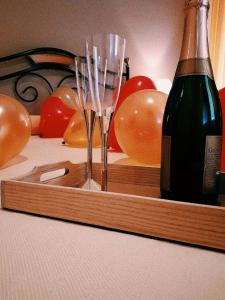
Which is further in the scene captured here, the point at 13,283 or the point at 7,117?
the point at 7,117

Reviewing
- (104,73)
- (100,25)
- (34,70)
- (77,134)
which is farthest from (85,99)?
(100,25)

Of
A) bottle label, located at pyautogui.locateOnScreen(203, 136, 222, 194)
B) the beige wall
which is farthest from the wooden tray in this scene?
the beige wall

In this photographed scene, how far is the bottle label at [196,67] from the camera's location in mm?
432

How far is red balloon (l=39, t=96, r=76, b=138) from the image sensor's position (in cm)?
165

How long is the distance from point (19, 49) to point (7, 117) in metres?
1.80

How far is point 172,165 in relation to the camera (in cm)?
39

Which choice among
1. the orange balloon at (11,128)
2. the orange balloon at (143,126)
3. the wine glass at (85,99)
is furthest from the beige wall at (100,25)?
the wine glass at (85,99)

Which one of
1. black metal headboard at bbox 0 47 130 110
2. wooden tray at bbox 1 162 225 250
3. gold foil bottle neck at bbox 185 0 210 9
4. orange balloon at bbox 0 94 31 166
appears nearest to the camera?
wooden tray at bbox 1 162 225 250

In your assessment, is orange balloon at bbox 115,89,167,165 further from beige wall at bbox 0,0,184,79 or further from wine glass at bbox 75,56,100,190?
beige wall at bbox 0,0,184,79

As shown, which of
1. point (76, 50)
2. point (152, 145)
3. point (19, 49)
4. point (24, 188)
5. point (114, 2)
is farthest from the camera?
point (114, 2)

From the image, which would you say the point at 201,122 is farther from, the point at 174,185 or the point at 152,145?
the point at 152,145

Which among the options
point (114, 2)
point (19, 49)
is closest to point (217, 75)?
point (114, 2)

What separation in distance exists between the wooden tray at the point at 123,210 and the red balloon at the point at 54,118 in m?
1.26

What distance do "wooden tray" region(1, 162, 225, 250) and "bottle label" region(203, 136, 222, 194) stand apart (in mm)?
101
